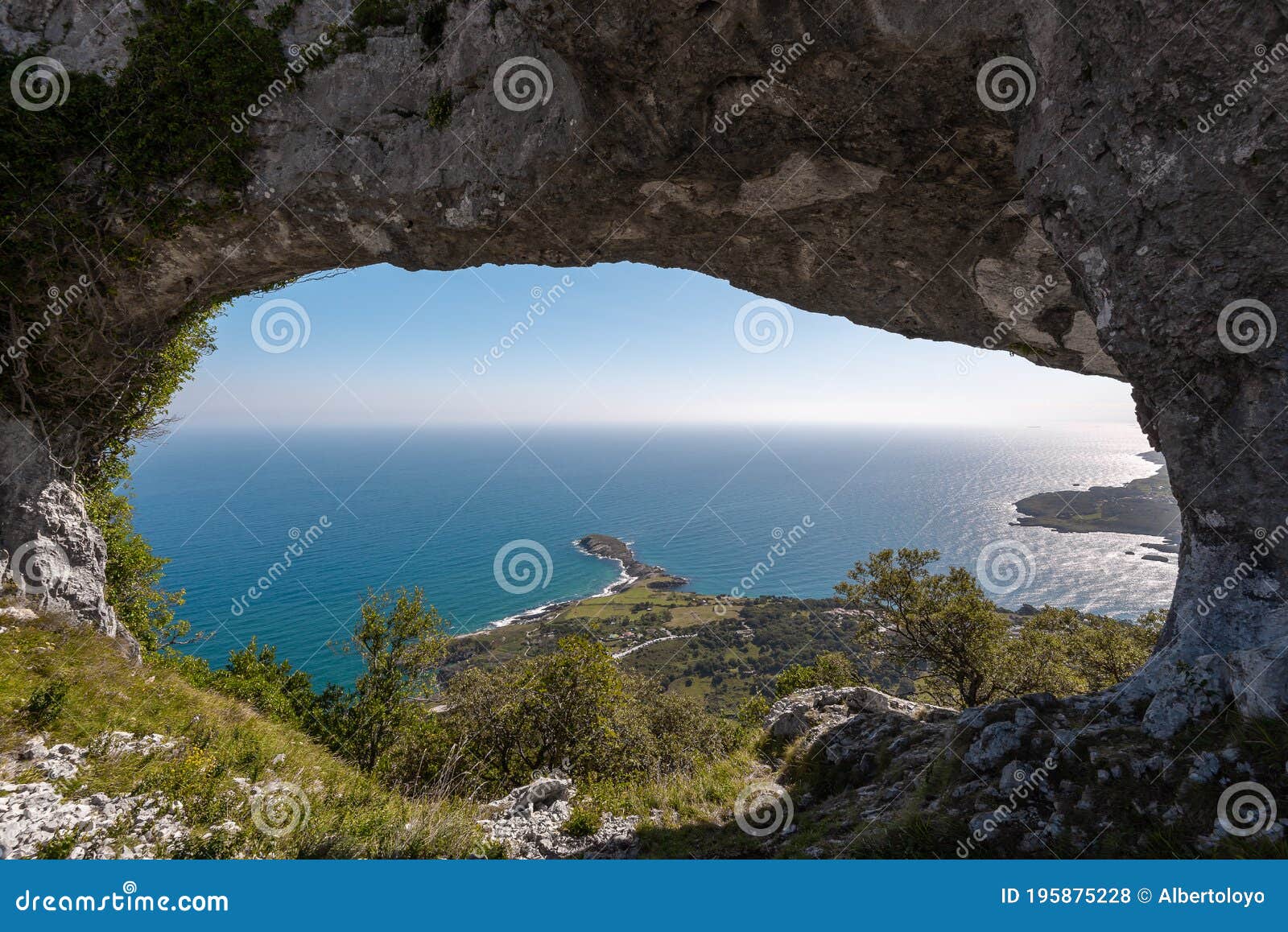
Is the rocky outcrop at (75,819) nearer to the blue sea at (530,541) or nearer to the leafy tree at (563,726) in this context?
the leafy tree at (563,726)

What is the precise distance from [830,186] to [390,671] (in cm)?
1674

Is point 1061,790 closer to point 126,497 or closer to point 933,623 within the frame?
point 933,623

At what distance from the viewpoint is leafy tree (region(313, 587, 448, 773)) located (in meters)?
14.3

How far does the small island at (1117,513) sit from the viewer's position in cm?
9019

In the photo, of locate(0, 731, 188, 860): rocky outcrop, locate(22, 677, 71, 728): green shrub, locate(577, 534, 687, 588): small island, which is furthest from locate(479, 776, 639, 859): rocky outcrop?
locate(577, 534, 687, 588): small island

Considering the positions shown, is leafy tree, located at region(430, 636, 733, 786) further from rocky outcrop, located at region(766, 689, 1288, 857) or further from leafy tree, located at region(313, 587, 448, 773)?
rocky outcrop, located at region(766, 689, 1288, 857)

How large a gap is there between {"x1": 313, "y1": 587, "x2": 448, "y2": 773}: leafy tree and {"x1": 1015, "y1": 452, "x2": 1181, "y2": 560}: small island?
10844 cm

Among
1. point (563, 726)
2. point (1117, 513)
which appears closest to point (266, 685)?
point (563, 726)

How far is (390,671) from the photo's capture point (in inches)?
579

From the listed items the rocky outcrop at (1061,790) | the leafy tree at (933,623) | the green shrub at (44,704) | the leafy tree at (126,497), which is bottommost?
the rocky outcrop at (1061,790)

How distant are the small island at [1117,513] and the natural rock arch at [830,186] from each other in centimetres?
10506

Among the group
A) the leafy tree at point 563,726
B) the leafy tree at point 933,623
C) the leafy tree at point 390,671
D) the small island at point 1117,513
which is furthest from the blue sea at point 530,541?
the leafy tree at point 933,623

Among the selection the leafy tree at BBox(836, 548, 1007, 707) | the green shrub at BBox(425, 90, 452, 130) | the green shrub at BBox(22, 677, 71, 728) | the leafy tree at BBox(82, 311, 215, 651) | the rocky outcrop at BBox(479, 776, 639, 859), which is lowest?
the rocky outcrop at BBox(479, 776, 639, 859)

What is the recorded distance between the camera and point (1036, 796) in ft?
15.4
